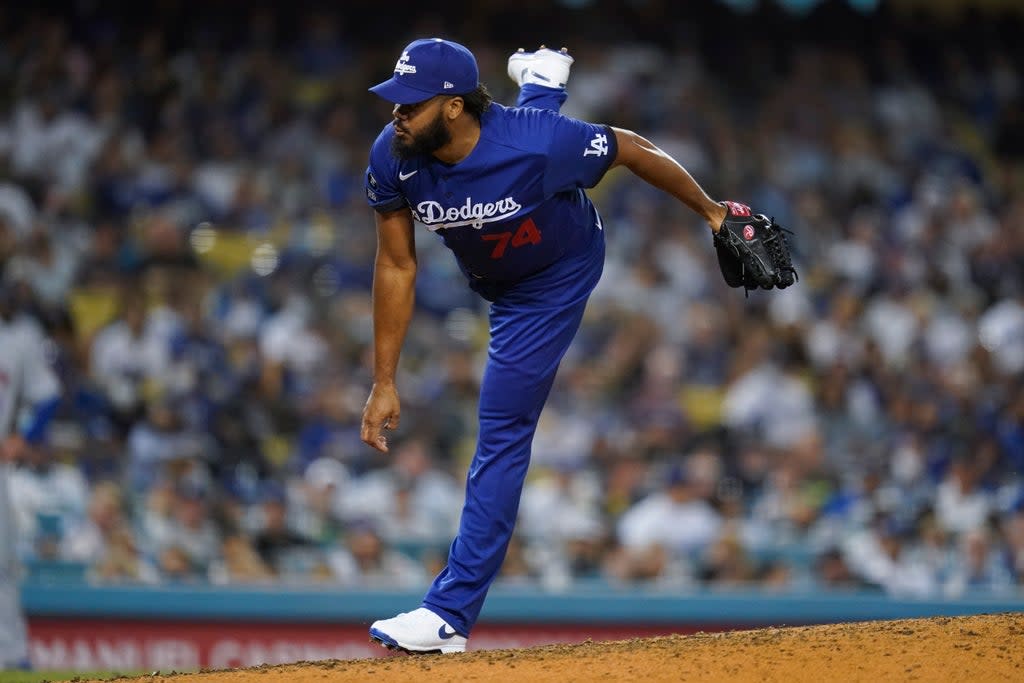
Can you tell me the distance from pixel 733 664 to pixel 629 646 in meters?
0.41

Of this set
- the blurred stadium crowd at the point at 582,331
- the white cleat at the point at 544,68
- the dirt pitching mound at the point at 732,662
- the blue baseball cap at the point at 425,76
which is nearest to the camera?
the dirt pitching mound at the point at 732,662

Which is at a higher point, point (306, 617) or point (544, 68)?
point (544, 68)

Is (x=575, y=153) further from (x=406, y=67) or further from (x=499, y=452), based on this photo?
(x=499, y=452)

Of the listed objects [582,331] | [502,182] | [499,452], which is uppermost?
[582,331]

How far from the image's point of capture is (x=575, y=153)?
472 centimetres

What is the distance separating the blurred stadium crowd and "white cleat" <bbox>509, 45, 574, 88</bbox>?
128 inches

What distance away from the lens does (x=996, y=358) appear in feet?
37.7

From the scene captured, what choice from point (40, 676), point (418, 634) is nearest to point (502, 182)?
point (418, 634)

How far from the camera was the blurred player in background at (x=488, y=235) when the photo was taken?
461 cm

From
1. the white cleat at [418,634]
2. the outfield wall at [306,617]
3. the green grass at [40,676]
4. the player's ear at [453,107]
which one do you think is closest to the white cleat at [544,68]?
the player's ear at [453,107]

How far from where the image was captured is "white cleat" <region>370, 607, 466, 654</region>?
184 inches

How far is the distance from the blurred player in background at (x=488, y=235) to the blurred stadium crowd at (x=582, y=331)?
3.15 metres

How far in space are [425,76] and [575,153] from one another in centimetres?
56

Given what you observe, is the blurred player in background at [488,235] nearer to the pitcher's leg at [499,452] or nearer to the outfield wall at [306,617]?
the pitcher's leg at [499,452]
